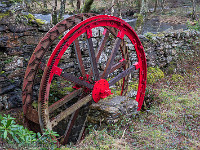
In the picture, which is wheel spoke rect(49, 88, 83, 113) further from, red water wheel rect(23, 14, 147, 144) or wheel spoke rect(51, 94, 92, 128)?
wheel spoke rect(51, 94, 92, 128)

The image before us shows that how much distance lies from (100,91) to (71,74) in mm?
817

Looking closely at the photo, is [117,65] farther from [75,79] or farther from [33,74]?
[33,74]

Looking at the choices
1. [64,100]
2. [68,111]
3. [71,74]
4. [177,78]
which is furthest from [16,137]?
[177,78]

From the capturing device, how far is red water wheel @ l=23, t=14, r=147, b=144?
3.50 m

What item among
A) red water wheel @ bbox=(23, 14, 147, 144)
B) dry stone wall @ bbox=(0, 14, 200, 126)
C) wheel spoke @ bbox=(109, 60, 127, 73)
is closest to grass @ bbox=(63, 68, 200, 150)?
dry stone wall @ bbox=(0, 14, 200, 126)

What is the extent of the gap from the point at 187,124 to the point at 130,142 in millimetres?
1619

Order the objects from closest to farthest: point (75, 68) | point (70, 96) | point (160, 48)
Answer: point (70, 96), point (75, 68), point (160, 48)

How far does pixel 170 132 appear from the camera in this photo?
12.8ft

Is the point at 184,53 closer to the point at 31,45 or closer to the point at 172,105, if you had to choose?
the point at 172,105

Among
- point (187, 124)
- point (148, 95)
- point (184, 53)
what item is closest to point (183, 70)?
point (184, 53)

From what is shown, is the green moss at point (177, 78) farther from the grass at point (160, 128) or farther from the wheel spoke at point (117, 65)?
the wheel spoke at point (117, 65)

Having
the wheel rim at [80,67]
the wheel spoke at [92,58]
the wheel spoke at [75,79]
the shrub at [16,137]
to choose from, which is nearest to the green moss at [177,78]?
the wheel rim at [80,67]

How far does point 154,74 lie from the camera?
7016mm

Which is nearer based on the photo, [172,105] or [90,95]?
[90,95]
